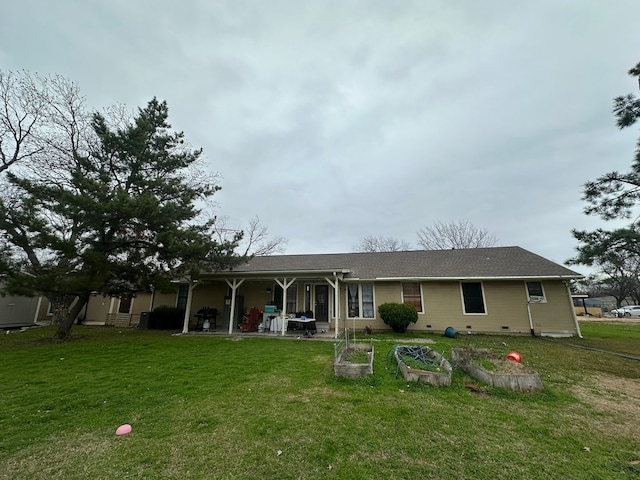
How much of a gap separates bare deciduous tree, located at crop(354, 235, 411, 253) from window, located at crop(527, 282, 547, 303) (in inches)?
791

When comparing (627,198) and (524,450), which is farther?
(627,198)

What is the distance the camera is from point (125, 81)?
1051 centimetres

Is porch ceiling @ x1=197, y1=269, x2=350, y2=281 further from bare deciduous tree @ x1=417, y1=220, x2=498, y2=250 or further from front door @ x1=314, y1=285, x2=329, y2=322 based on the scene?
bare deciduous tree @ x1=417, y1=220, x2=498, y2=250

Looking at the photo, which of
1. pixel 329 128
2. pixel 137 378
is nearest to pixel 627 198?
pixel 329 128

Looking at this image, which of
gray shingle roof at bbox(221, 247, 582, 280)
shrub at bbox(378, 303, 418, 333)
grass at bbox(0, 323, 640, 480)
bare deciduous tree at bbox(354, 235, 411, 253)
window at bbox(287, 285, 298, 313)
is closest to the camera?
grass at bbox(0, 323, 640, 480)

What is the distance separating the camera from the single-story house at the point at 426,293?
1120 centimetres

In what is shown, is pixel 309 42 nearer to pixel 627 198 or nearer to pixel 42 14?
pixel 42 14

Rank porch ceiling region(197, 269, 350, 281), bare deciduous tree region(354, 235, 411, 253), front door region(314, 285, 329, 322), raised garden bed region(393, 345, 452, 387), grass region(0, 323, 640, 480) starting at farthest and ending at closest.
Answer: bare deciduous tree region(354, 235, 411, 253) < front door region(314, 285, 329, 322) < porch ceiling region(197, 269, 350, 281) < raised garden bed region(393, 345, 452, 387) < grass region(0, 323, 640, 480)

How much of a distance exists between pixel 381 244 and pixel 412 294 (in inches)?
804

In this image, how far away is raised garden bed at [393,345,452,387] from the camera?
504 cm

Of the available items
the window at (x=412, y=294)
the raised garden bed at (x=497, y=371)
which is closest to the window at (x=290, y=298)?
the window at (x=412, y=294)

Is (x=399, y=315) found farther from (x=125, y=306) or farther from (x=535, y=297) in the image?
(x=125, y=306)

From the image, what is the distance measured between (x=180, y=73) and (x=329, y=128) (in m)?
7.14

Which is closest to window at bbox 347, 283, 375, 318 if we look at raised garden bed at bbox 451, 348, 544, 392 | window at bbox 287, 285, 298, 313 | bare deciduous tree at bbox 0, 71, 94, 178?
window at bbox 287, 285, 298, 313
